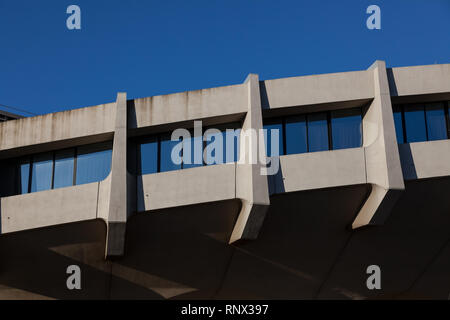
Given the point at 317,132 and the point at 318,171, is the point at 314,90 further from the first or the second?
the point at 318,171

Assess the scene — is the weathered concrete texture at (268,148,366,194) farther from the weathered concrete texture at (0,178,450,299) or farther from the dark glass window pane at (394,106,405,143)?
the dark glass window pane at (394,106,405,143)

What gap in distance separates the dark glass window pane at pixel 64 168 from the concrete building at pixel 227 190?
5cm

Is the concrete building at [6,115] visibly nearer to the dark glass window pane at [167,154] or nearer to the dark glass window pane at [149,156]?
the dark glass window pane at [149,156]

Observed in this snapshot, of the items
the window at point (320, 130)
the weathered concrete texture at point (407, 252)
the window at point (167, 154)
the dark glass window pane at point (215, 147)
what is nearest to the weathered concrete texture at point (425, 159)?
the weathered concrete texture at point (407, 252)

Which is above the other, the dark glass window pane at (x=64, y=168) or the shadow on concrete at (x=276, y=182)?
the dark glass window pane at (x=64, y=168)

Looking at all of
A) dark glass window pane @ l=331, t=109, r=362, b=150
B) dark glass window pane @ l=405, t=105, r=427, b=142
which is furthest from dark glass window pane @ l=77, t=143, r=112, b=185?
dark glass window pane @ l=405, t=105, r=427, b=142

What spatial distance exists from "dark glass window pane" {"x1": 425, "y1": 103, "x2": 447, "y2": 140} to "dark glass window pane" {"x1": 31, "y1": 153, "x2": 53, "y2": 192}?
41.3 feet

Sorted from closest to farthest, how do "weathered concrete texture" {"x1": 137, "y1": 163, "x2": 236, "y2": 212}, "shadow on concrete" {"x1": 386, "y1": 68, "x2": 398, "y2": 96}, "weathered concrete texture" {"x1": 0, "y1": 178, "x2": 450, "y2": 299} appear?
"weathered concrete texture" {"x1": 137, "y1": 163, "x2": 236, "y2": 212}
"weathered concrete texture" {"x1": 0, "y1": 178, "x2": 450, "y2": 299}
"shadow on concrete" {"x1": 386, "y1": 68, "x2": 398, "y2": 96}

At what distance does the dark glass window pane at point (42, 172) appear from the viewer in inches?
722

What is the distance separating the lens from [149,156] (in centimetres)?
1806

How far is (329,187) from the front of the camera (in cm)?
1700

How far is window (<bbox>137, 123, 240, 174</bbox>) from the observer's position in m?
17.8

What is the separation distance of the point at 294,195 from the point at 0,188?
31.7ft

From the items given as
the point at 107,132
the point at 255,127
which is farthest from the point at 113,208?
the point at 255,127
